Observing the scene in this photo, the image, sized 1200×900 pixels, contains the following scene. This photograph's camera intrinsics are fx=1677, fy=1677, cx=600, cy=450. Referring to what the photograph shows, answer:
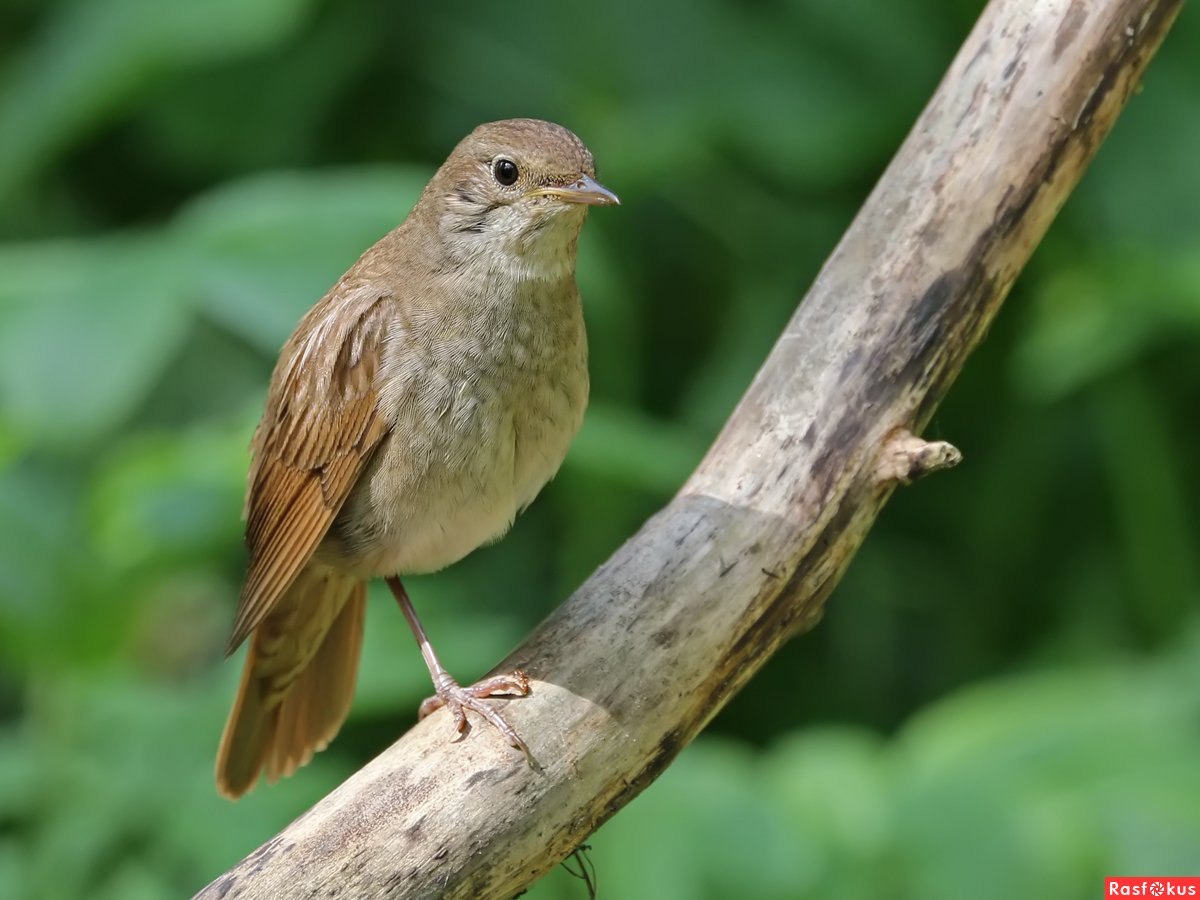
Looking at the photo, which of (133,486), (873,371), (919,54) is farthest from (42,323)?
(919,54)

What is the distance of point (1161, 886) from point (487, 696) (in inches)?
66.3

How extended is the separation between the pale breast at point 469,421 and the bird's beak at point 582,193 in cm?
21

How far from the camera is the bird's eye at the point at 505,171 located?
3.54 meters

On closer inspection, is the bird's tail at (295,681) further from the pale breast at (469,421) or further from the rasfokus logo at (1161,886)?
the rasfokus logo at (1161,886)

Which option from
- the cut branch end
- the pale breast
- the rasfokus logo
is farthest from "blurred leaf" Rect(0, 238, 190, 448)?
the rasfokus logo

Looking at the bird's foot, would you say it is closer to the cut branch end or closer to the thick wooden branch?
the thick wooden branch

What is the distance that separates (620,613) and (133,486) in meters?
1.55

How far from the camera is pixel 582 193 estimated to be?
343 centimetres

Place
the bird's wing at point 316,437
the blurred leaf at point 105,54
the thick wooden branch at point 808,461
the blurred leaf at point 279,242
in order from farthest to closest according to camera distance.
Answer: the blurred leaf at point 105,54
the blurred leaf at point 279,242
the bird's wing at point 316,437
the thick wooden branch at point 808,461

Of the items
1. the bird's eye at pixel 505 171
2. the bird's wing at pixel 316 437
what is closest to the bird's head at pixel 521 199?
the bird's eye at pixel 505 171

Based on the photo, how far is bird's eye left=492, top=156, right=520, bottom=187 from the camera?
3.54 metres

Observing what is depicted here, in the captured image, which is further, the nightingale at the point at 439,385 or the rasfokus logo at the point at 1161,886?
the rasfokus logo at the point at 1161,886

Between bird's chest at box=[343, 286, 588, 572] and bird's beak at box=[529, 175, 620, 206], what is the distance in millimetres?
220

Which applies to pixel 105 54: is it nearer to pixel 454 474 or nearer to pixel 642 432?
pixel 642 432
